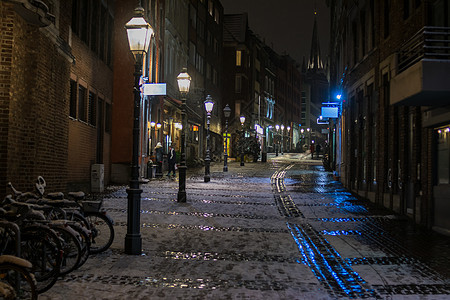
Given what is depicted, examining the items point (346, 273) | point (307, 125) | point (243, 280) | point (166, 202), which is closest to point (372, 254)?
point (346, 273)

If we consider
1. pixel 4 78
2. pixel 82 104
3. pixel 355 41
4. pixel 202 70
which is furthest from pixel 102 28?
pixel 202 70

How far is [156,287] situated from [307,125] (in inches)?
4293

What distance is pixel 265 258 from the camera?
7.62 meters

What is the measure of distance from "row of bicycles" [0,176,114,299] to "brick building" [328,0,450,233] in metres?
7.23

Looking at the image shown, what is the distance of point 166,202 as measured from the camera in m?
14.3

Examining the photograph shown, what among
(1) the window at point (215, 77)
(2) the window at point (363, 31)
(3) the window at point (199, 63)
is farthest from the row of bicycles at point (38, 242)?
(1) the window at point (215, 77)

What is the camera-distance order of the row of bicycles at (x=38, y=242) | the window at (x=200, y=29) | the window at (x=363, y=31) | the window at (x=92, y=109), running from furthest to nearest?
the window at (x=200, y=29) < the window at (x=363, y=31) < the window at (x=92, y=109) < the row of bicycles at (x=38, y=242)

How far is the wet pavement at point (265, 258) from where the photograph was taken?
19.1 ft

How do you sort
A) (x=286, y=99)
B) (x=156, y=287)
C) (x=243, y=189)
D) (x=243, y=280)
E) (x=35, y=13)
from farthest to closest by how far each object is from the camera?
(x=286, y=99)
(x=243, y=189)
(x=35, y=13)
(x=243, y=280)
(x=156, y=287)

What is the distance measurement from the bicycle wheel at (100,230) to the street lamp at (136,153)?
12.0 inches

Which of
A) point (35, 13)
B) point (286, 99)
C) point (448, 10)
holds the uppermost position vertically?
point (286, 99)

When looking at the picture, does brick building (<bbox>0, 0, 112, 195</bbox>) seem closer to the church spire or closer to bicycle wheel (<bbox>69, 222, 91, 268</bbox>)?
bicycle wheel (<bbox>69, 222, 91, 268</bbox>)

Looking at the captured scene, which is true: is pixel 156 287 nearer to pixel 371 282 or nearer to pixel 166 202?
pixel 371 282

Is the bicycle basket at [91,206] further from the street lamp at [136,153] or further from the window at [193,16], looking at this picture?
the window at [193,16]
